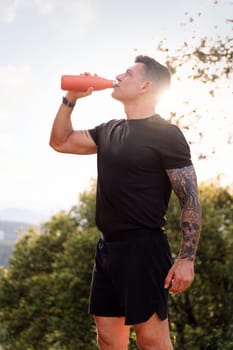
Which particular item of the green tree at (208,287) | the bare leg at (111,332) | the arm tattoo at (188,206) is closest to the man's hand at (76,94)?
the arm tattoo at (188,206)

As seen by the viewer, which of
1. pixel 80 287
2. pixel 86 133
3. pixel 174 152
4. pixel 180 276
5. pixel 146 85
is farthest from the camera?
pixel 80 287

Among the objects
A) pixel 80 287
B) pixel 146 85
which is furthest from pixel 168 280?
pixel 80 287

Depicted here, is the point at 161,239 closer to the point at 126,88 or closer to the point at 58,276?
the point at 126,88

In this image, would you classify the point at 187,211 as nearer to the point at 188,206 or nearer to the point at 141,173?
the point at 188,206

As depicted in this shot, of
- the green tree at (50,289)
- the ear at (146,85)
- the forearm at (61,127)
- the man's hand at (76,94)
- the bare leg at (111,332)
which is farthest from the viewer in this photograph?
the green tree at (50,289)

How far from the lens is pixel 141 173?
12.3ft

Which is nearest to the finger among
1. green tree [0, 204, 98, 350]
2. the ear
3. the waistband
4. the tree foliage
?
the waistband

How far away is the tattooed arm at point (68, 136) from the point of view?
4171 millimetres

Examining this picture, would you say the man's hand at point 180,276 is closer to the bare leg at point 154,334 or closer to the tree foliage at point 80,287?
the bare leg at point 154,334

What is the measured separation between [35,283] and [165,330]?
12.2 metres

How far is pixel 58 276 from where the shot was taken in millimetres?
13562

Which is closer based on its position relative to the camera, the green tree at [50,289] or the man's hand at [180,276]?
the man's hand at [180,276]

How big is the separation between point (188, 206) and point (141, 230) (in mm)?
327

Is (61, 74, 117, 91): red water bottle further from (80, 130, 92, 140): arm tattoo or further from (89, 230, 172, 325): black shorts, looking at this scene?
(89, 230, 172, 325): black shorts
